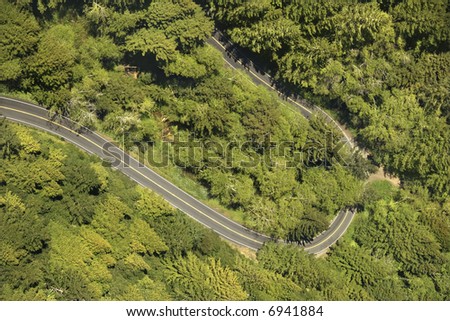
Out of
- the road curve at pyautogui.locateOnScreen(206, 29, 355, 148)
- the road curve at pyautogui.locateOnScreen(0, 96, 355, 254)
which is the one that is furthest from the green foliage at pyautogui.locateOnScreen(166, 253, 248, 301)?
the road curve at pyautogui.locateOnScreen(206, 29, 355, 148)

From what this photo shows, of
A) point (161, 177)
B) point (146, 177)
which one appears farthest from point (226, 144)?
point (146, 177)

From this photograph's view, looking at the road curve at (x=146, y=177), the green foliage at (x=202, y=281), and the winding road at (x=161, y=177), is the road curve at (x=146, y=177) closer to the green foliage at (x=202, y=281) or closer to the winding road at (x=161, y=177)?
the winding road at (x=161, y=177)

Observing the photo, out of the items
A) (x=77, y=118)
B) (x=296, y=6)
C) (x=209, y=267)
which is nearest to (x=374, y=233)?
(x=209, y=267)

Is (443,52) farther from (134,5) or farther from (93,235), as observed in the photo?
(93,235)

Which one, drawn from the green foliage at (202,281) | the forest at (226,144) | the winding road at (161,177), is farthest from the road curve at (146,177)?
the green foliage at (202,281)

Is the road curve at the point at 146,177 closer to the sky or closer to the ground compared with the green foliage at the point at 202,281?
closer to the sky

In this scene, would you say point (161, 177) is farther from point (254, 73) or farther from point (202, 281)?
point (254, 73)
